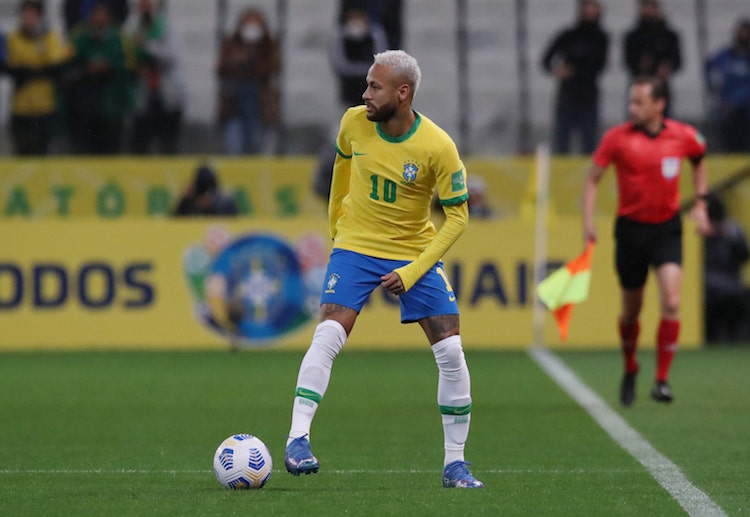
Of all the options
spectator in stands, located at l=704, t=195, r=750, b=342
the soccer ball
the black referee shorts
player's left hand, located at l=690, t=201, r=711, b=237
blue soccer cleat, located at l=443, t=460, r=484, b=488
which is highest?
player's left hand, located at l=690, t=201, r=711, b=237

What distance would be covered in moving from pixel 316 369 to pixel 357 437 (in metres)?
2.11

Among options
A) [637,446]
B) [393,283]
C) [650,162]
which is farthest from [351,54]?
[393,283]

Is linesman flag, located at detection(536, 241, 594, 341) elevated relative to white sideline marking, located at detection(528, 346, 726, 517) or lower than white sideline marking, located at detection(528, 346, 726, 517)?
elevated

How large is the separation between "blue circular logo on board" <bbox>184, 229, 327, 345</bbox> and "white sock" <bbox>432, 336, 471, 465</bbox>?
903 centimetres

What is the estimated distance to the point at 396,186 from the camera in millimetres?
6461

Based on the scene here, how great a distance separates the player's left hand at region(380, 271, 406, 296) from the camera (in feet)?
20.6

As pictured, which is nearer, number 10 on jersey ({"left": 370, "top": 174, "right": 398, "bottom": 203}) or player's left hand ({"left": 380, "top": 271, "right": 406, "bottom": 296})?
player's left hand ({"left": 380, "top": 271, "right": 406, "bottom": 296})

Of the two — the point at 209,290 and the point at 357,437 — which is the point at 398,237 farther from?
the point at 209,290

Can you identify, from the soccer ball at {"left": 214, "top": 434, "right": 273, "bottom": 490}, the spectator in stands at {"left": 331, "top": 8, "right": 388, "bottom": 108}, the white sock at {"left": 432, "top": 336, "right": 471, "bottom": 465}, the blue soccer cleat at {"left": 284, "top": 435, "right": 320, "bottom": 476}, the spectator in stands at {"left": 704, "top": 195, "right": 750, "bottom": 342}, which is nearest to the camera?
the blue soccer cleat at {"left": 284, "top": 435, "right": 320, "bottom": 476}

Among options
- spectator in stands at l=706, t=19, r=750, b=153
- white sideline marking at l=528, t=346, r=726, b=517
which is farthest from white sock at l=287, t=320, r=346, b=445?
spectator in stands at l=706, t=19, r=750, b=153

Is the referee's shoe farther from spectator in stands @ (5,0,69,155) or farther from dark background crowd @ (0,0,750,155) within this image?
spectator in stands @ (5,0,69,155)

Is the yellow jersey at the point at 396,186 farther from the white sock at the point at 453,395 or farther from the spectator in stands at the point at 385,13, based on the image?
the spectator in stands at the point at 385,13

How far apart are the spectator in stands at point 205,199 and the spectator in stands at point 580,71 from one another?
4517 millimetres

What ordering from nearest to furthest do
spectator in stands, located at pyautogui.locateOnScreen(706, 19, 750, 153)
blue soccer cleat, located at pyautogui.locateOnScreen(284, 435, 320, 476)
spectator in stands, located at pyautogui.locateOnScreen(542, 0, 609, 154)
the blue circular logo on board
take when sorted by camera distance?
blue soccer cleat, located at pyautogui.locateOnScreen(284, 435, 320, 476) → the blue circular logo on board → spectator in stands, located at pyautogui.locateOnScreen(542, 0, 609, 154) → spectator in stands, located at pyautogui.locateOnScreen(706, 19, 750, 153)
